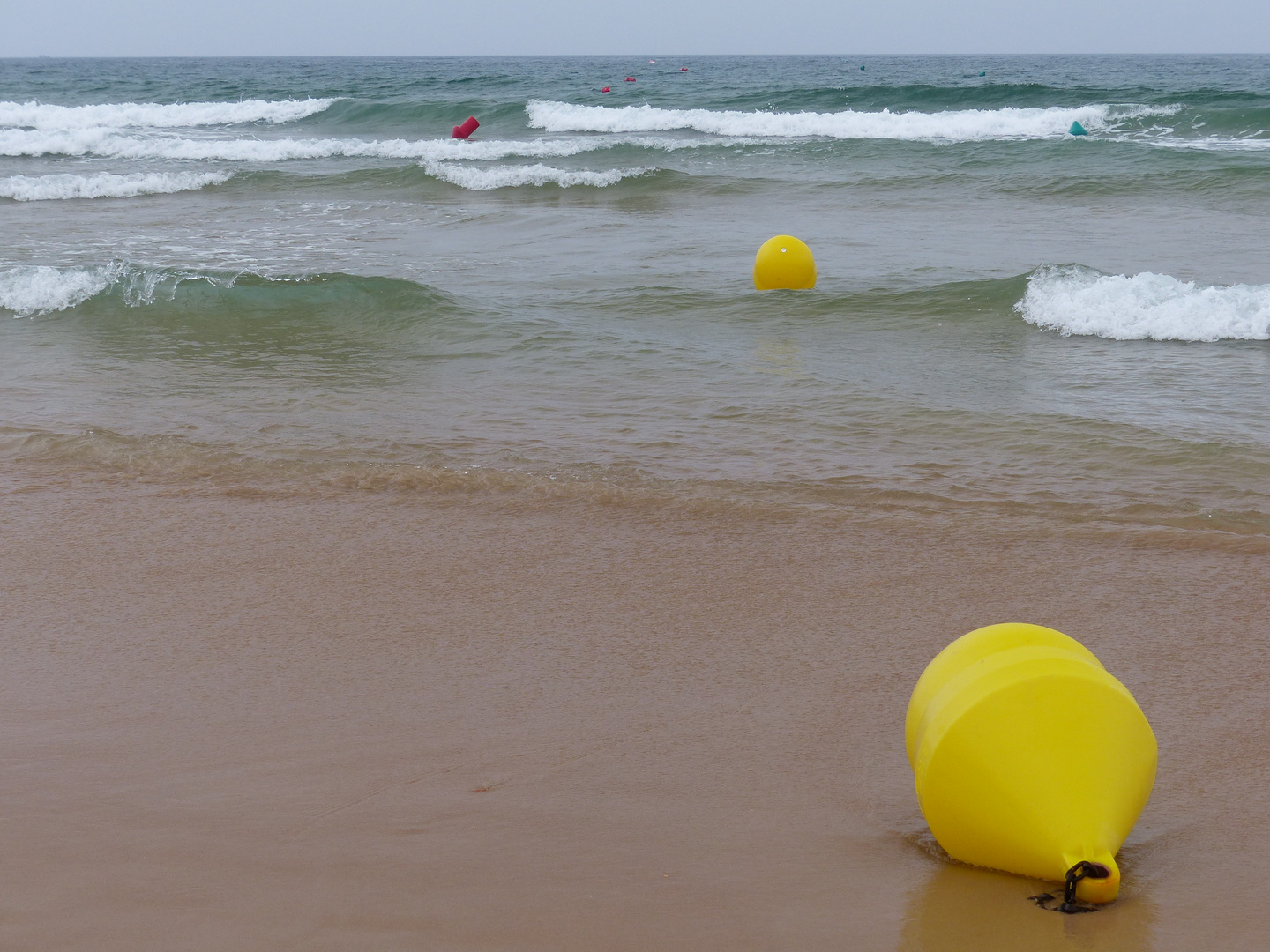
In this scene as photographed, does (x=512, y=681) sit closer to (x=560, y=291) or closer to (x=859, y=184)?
(x=560, y=291)

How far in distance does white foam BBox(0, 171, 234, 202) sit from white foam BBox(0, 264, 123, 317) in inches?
360

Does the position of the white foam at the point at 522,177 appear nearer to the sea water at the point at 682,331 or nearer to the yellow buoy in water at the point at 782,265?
the sea water at the point at 682,331

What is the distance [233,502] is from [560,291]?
17.0 ft

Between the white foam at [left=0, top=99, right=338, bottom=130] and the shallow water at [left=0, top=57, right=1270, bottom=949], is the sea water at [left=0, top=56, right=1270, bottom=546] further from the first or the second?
the white foam at [left=0, top=99, right=338, bottom=130]

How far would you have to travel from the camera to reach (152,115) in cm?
3297

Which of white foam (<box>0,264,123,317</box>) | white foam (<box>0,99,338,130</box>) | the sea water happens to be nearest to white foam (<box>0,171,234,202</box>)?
the sea water

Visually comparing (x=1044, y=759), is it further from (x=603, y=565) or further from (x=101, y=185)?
(x=101, y=185)

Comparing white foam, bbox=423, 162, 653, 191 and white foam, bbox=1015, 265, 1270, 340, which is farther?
white foam, bbox=423, 162, 653, 191

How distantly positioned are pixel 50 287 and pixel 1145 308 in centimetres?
851

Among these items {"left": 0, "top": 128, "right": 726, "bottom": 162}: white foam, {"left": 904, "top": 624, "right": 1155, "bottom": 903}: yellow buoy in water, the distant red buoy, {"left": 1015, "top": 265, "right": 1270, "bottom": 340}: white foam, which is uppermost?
the distant red buoy

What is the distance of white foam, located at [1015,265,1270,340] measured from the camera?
794 centimetres

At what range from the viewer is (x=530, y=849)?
2482 millimetres

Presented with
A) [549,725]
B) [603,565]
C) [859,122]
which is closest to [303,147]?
[859,122]

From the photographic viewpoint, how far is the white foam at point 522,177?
1747 centimetres
